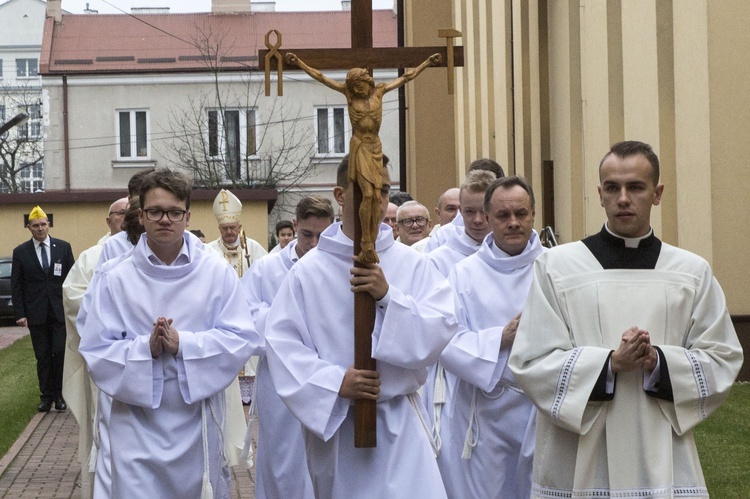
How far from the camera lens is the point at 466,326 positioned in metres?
6.63

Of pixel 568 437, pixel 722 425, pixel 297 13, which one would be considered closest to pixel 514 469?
pixel 568 437

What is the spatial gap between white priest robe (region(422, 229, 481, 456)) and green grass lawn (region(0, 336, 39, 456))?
17.7 ft

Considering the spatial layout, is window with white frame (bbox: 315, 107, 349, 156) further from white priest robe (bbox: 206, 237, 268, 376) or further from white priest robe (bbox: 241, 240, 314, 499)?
white priest robe (bbox: 241, 240, 314, 499)

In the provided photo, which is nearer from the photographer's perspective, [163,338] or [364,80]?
[364,80]

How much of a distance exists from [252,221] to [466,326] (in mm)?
25381

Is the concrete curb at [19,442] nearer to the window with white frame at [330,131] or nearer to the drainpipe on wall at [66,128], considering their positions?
the drainpipe on wall at [66,128]

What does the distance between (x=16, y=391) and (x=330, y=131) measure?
3221 centimetres

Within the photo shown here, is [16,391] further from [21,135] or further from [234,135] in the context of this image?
[21,135]

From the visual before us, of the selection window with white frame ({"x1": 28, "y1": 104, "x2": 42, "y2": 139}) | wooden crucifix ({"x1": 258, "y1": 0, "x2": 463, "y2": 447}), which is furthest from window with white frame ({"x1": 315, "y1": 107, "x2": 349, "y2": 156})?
wooden crucifix ({"x1": 258, "y1": 0, "x2": 463, "y2": 447})

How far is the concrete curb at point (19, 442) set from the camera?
10958 mm

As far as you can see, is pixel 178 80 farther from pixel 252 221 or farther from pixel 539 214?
pixel 539 214

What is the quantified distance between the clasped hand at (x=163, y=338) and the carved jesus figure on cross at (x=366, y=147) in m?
1.21

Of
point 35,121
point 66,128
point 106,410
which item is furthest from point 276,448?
point 35,121

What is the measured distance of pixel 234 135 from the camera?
154 feet
